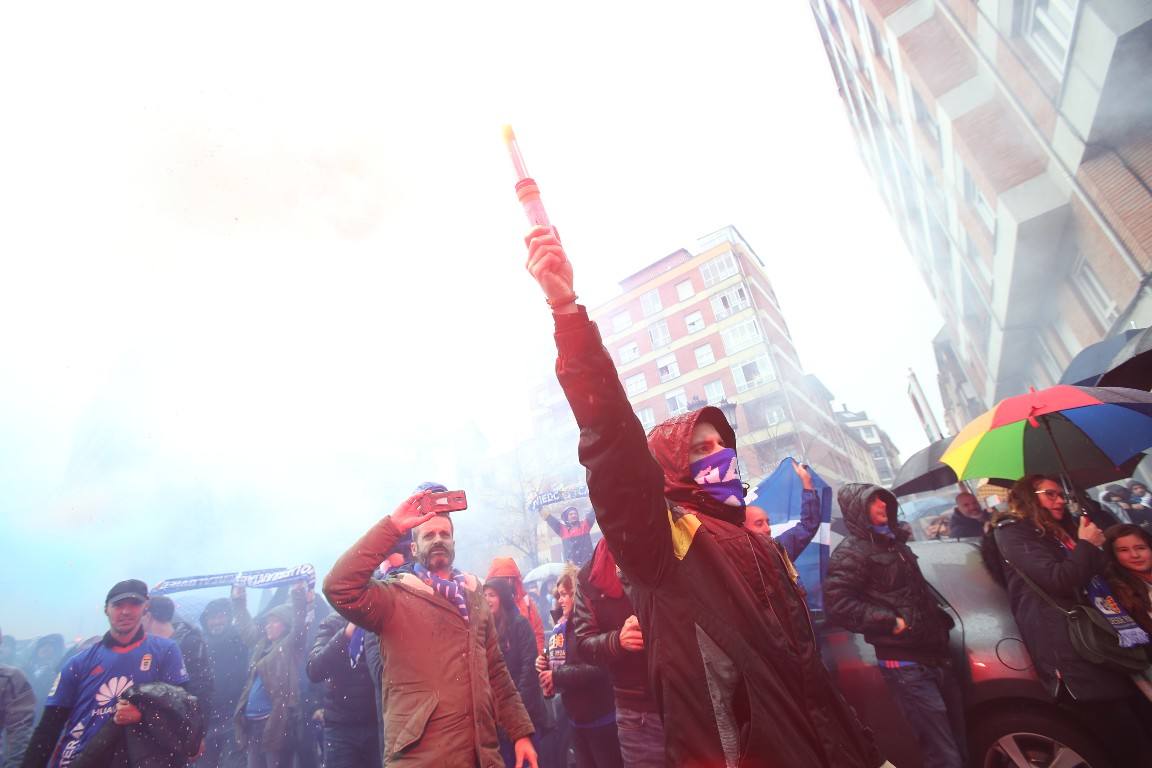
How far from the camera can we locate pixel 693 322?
37.5 m

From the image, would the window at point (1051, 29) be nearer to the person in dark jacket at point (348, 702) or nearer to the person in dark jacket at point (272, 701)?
the person in dark jacket at point (348, 702)

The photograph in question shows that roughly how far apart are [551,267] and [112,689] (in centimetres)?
449

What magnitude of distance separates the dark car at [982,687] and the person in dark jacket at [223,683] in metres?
6.69

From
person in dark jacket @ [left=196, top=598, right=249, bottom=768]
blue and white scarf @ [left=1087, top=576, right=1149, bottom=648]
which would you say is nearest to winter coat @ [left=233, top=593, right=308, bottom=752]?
person in dark jacket @ [left=196, top=598, right=249, bottom=768]

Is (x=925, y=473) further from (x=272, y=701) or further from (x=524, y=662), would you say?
(x=272, y=701)

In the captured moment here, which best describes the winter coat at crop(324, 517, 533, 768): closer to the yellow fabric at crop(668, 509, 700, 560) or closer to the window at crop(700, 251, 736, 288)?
the yellow fabric at crop(668, 509, 700, 560)

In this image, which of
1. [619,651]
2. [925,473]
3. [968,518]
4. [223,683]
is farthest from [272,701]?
[968,518]

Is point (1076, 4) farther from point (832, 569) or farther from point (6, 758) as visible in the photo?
point (6, 758)

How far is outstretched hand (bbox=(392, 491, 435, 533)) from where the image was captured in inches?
94.3

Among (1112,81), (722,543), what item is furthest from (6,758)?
(1112,81)

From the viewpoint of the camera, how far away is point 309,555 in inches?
906

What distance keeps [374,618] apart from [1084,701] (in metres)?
4.14

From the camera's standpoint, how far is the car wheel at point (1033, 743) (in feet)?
9.75

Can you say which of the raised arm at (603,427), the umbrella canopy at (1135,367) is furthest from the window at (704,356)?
the raised arm at (603,427)
